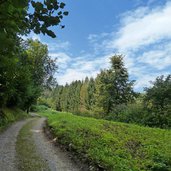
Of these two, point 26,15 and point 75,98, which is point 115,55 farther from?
point 75,98

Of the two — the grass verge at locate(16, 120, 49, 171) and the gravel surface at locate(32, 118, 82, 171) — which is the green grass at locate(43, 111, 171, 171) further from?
the grass verge at locate(16, 120, 49, 171)

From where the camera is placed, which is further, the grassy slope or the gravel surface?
the grassy slope

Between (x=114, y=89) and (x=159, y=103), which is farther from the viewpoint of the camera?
(x=114, y=89)

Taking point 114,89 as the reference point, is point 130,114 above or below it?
below

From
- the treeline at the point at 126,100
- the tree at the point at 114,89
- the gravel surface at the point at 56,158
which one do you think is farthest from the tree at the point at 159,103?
the gravel surface at the point at 56,158

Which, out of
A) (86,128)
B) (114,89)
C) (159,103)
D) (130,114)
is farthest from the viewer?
(114,89)

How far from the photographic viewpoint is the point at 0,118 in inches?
882

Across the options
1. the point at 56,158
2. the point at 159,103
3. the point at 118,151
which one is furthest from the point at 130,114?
the point at 56,158

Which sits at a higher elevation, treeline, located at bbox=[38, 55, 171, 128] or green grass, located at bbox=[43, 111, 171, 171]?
treeline, located at bbox=[38, 55, 171, 128]

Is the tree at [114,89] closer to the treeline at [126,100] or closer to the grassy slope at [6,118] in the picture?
the treeline at [126,100]

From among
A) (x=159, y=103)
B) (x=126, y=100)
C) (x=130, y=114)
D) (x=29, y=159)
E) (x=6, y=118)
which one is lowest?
(x=29, y=159)

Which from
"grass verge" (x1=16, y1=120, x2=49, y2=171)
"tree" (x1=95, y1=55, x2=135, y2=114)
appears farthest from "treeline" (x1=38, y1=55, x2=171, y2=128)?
"grass verge" (x1=16, y1=120, x2=49, y2=171)

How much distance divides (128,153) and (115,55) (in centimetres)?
3069

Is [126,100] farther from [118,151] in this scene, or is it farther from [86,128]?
[118,151]
